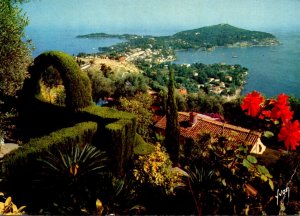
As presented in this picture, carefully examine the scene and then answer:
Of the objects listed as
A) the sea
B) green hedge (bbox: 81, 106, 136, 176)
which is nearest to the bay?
the sea

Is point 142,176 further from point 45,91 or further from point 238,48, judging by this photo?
point 238,48

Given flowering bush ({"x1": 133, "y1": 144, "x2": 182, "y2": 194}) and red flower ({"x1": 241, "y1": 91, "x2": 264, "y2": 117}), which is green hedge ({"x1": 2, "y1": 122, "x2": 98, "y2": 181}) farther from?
red flower ({"x1": 241, "y1": 91, "x2": 264, "y2": 117})

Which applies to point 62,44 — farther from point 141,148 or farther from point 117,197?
point 117,197

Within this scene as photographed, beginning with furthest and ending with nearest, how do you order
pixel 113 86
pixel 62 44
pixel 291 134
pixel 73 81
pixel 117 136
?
1. pixel 62 44
2. pixel 113 86
3. pixel 73 81
4. pixel 117 136
5. pixel 291 134

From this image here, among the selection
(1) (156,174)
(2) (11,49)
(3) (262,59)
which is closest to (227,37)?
(3) (262,59)

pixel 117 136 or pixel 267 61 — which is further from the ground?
pixel 117 136
